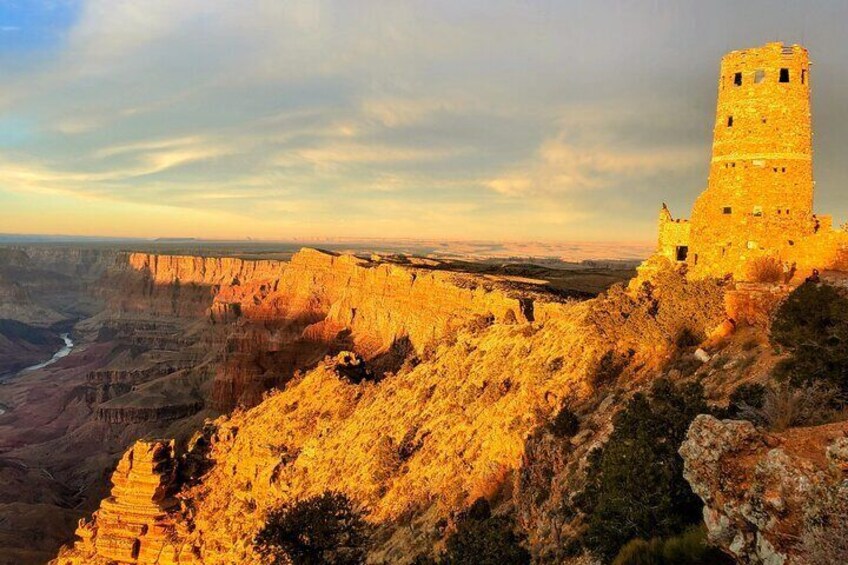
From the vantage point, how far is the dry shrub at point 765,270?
60.4ft

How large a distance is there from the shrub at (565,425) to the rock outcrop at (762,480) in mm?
9351

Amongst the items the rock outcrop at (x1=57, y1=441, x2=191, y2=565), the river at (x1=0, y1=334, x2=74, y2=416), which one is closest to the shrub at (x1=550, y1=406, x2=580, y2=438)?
the rock outcrop at (x1=57, y1=441, x2=191, y2=565)

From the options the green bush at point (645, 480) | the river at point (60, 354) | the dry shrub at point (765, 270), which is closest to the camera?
Answer: the green bush at point (645, 480)

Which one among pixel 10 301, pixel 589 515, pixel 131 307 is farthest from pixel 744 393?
pixel 10 301

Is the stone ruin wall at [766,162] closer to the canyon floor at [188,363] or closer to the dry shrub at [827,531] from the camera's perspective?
the dry shrub at [827,531]

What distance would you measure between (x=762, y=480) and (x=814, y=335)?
7.31m

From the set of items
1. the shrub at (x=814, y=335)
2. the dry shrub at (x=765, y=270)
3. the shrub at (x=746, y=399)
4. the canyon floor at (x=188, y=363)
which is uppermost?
the dry shrub at (x=765, y=270)

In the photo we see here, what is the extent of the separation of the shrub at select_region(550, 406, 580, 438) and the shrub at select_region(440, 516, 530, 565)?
2.66 metres

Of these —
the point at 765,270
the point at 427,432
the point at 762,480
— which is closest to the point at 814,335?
the point at 765,270

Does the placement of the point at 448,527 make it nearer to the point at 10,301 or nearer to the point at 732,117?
the point at 732,117

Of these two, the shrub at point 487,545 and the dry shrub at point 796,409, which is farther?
the shrub at point 487,545

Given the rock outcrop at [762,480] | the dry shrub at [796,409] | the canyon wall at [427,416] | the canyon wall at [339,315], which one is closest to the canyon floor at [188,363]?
the canyon wall at [339,315]

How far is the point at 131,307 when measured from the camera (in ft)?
509

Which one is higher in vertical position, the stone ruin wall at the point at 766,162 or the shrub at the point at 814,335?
the stone ruin wall at the point at 766,162
